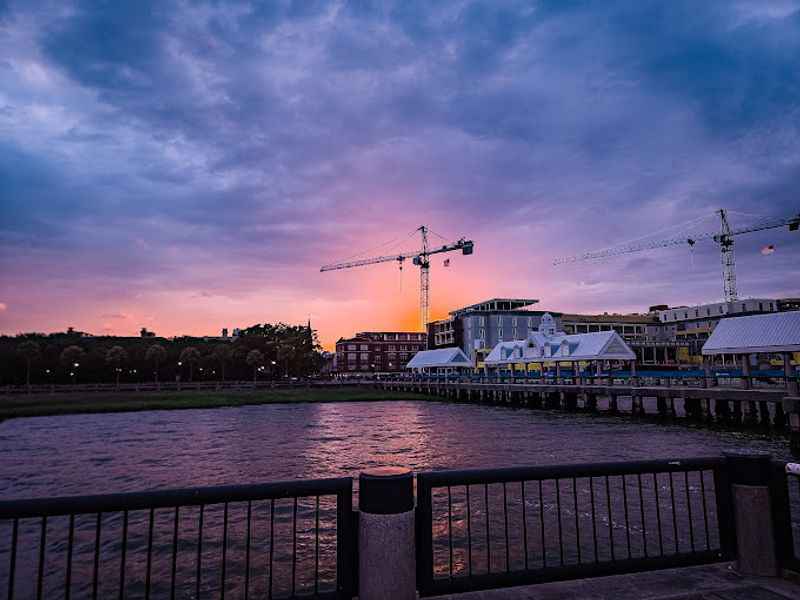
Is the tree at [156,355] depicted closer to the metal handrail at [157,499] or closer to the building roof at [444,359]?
the building roof at [444,359]

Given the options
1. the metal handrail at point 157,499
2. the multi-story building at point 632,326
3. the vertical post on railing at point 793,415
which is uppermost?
the multi-story building at point 632,326

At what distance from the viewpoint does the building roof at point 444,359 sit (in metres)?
90.6

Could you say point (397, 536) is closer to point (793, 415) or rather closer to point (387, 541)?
point (387, 541)

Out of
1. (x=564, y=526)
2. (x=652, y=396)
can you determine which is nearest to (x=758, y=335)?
(x=652, y=396)

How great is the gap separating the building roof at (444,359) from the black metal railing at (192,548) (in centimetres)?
7530

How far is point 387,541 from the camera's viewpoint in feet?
17.4

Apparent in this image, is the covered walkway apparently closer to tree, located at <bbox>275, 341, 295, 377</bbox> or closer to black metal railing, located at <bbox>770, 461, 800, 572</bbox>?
black metal railing, located at <bbox>770, 461, 800, 572</bbox>

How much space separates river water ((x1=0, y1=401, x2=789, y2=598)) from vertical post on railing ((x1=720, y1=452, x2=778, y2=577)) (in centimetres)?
45

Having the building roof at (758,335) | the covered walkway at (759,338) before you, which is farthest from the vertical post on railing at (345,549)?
the building roof at (758,335)

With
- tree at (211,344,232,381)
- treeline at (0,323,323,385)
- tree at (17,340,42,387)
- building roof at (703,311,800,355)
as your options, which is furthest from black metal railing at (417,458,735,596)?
tree at (17,340,42,387)

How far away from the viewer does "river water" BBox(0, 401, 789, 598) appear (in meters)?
10.4

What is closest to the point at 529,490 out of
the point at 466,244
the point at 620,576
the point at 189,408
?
the point at 620,576

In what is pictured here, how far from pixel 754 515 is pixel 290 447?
2400 cm

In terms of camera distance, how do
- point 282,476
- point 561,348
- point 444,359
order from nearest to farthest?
point 282,476 < point 561,348 < point 444,359
